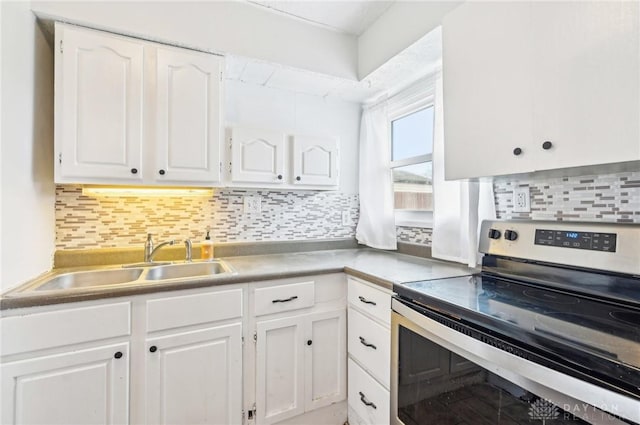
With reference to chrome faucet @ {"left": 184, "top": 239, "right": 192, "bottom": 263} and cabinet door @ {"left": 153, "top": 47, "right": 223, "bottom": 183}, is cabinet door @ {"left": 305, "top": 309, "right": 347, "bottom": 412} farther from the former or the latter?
cabinet door @ {"left": 153, "top": 47, "right": 223, "bottom": 183}

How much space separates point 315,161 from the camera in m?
2.04

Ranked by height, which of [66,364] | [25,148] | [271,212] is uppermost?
[25,148]

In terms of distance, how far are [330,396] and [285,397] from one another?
26cm

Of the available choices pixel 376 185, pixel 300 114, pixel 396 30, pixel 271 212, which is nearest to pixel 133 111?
pixel 271 212

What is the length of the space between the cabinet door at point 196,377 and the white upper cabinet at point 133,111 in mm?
816

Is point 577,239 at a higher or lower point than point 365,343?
higher

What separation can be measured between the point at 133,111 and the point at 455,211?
70.4 inches

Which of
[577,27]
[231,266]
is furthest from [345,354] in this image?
[577,27]

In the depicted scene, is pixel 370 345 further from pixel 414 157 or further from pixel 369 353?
pixel 414 157

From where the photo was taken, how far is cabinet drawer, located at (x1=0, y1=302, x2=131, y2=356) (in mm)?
1114

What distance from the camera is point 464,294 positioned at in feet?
3.62

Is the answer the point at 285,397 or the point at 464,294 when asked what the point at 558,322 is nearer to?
the point at 464,294

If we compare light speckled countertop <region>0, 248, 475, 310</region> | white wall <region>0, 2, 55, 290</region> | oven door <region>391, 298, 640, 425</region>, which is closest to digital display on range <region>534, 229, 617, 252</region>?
light speckled countertop <region>0, 248, 475, 310</region>

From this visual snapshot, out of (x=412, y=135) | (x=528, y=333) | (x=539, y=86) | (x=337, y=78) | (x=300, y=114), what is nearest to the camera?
(x=528, y=333)
